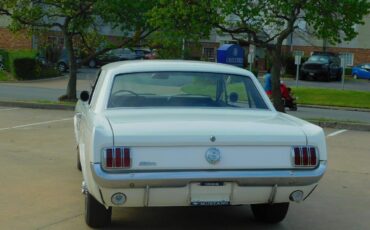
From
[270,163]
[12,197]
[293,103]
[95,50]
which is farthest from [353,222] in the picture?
[95,50]

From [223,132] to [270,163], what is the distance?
0.45m

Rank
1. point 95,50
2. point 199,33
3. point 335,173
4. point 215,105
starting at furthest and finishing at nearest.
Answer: point 95,50, point 199,33, point 335,173, point 215,105

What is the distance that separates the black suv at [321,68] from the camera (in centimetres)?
4106

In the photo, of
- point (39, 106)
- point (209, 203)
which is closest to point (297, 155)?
point (209, 203)

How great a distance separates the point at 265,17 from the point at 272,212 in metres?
11.6

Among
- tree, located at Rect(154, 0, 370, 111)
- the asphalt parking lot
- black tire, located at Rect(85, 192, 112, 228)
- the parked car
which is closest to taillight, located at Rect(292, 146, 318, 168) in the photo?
the asphalt parking lot

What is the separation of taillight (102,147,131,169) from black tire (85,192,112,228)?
2.85 ft

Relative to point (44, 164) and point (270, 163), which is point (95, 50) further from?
point (270, 163)

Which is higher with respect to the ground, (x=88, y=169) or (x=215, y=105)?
(x=215, y=105)

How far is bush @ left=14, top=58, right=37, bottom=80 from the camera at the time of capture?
33.3 metres

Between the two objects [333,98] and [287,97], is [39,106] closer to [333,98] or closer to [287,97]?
[287,97]

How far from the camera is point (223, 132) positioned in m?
4.87

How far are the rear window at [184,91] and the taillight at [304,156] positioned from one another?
1210mm

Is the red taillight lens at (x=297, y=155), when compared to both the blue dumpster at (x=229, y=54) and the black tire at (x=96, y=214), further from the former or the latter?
the blue dumpster at (x=229, y=54)
